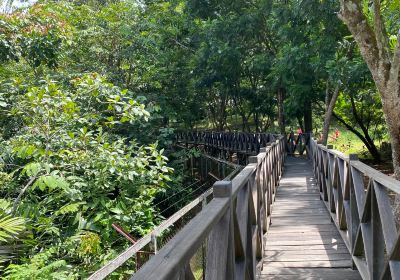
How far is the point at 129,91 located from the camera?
33.8 ft

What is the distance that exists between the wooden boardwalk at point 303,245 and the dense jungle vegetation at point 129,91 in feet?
3.94

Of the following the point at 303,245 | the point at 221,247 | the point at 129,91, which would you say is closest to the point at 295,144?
the point at 129,91

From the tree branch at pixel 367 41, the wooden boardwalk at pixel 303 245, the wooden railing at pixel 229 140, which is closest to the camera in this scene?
the wooden boardwalk at pixel 303 245

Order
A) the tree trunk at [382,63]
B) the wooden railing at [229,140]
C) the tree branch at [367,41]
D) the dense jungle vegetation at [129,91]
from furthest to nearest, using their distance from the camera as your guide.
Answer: the wooden railing at [229,140]
the dense jungle vegetation at [129,91]
the tree branch at [367,41]
the tree trunk at [382,63]

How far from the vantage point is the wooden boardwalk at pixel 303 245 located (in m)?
3.69

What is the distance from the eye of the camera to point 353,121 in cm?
1962

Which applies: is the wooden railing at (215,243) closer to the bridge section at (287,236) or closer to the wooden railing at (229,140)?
the bridge section at (287,236)

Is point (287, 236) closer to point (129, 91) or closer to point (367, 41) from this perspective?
point (367, 41)

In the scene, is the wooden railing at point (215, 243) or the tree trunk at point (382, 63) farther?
the tree trunk at point (382, 63)

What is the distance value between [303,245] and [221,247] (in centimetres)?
304

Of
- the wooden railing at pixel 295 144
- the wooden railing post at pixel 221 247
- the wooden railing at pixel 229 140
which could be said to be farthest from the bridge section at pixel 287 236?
the wooden railing at pixel 295 144

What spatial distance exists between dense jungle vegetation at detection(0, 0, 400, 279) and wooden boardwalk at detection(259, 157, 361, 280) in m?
1.20

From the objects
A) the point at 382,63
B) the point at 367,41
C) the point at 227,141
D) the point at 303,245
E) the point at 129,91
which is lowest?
the point at 303,245

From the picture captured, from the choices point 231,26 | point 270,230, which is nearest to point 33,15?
point 270,230
